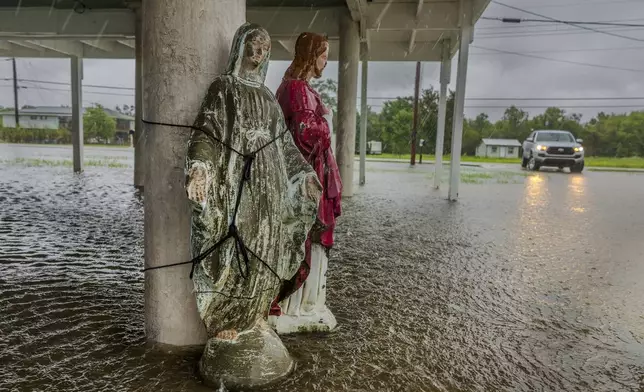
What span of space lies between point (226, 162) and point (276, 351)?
1.10 meters

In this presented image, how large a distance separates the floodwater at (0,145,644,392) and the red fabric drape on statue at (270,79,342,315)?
1.86 ft

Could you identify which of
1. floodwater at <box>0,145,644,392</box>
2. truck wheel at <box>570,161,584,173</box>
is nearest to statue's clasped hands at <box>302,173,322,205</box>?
floodwater at <box>0,145,644,392</box>

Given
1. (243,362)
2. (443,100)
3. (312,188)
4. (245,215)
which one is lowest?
(243,362)

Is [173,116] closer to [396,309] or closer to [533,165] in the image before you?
[396,309]

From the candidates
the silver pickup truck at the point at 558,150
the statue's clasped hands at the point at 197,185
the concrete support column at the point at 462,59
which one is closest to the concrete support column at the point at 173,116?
the statue's clasped hands at the point at 197,185

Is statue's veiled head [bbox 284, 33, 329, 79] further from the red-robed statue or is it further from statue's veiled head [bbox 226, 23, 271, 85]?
statue's veiled head [bbox 226, 23, 271, 85]

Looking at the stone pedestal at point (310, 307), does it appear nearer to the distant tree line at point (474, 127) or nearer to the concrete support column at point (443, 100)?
the concrete support column at point (443, 100)

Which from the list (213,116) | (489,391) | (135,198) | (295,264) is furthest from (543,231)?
(135,198)

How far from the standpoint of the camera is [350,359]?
3.04m

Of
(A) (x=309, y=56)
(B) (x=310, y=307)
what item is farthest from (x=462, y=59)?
(B) (x=310, y=307)

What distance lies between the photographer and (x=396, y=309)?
4.01 metres

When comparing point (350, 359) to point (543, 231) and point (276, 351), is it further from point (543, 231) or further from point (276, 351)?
point (543, 231)

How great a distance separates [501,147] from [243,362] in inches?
2213

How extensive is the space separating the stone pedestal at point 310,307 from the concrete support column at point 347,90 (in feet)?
25.5
